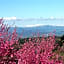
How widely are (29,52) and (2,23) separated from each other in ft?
4.77

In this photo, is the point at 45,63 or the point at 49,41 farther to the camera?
the point at 49,41

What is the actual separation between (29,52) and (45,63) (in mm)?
617

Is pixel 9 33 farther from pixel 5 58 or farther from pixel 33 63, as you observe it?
pixel 33 63

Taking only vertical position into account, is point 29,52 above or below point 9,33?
below

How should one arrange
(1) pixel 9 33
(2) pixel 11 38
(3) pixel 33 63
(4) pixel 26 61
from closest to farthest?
(4) pixel 26 61 < (3) pixel 33 63 < (2) pixel 11 38 < (1) pixel 9 33

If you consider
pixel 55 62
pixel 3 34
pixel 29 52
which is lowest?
pixel 55 62

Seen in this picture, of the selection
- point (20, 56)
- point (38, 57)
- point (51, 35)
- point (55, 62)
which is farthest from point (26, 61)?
point (51, 35)

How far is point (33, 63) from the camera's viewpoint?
4.89 metres

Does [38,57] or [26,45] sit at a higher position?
[26,45]

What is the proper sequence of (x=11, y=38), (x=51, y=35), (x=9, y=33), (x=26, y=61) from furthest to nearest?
(x=51, y=35) → (x=9, y=33) → (x=11, y=38) → (x=26, y=61)

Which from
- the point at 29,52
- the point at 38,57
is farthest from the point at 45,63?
the point at 29,52

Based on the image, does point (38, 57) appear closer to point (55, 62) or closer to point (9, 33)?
point (55, 62)

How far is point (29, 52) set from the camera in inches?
184

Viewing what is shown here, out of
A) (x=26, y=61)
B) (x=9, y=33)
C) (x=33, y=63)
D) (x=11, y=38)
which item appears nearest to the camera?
(x=26, y=61)
